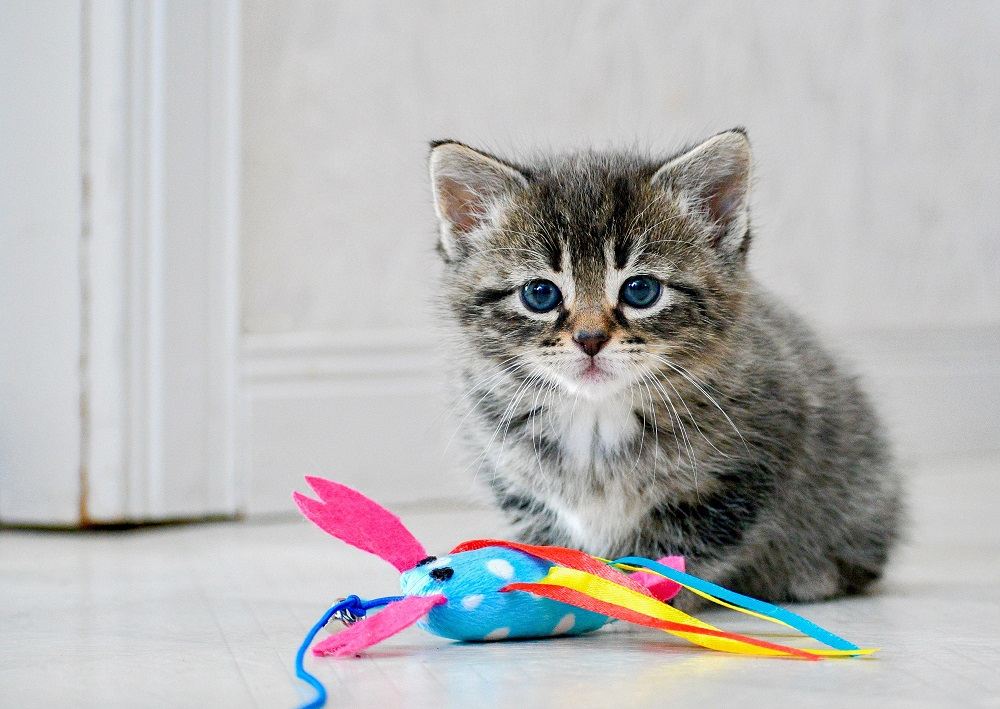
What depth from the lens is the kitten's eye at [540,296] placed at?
1563 mm

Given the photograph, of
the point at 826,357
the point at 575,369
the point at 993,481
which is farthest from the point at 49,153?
the point at 993,481

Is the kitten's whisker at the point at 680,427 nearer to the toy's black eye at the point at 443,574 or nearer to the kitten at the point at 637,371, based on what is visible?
the kitten at the point at 637,371

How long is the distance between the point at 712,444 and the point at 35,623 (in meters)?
0.85

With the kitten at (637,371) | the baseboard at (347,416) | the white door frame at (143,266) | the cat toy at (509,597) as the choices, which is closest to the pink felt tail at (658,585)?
the cat toy at (509,597)

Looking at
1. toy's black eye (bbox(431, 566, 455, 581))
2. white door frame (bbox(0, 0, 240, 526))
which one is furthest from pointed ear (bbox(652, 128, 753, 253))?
white door frame (bbox(0, 0, 240, 526))

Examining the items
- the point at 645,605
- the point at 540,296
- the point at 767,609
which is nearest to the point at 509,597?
the point at 645,605

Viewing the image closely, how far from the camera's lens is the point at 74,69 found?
7.48 ft

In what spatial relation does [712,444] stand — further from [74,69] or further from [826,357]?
[74,69]

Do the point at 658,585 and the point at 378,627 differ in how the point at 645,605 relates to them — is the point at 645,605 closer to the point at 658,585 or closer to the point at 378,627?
the point at 658,585

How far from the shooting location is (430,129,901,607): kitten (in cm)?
155

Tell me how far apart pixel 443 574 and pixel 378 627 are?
11cm

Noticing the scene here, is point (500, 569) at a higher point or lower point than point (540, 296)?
lower

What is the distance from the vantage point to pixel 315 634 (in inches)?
54.1

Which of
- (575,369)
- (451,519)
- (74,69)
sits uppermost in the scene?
(74,69)
